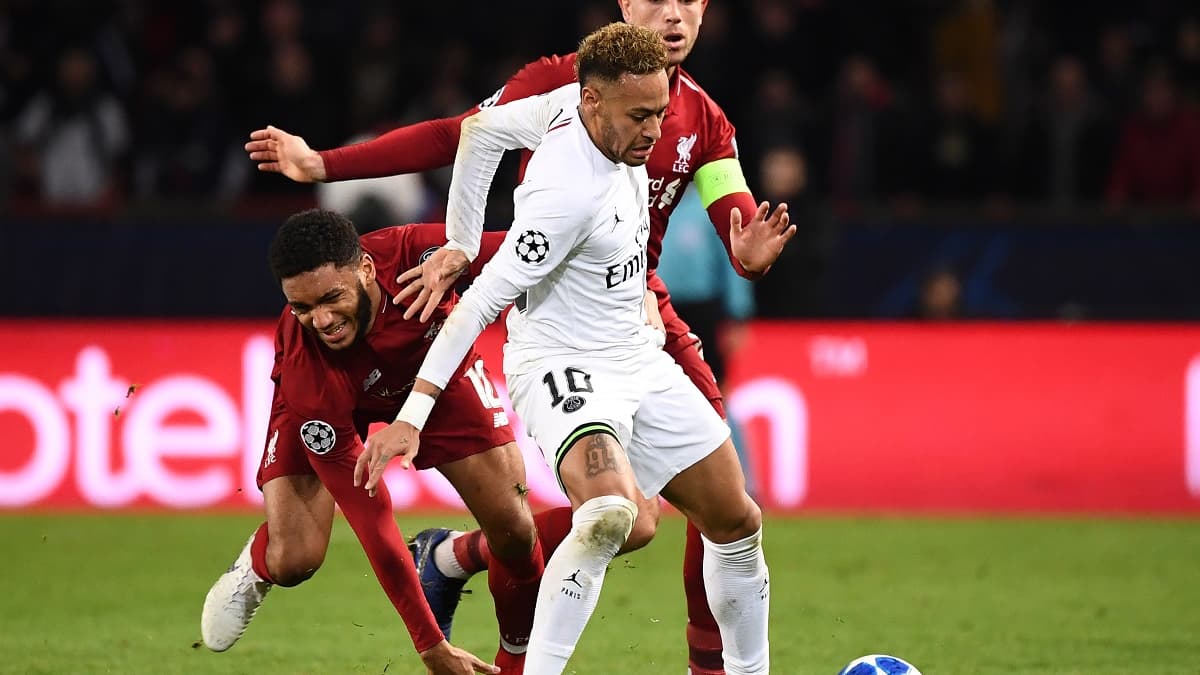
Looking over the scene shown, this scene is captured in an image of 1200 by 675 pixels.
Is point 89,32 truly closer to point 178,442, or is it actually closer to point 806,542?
point 178,442

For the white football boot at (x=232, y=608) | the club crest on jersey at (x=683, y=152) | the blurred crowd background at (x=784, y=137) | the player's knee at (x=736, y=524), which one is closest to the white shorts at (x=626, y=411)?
the player's knee at (x=736, y=524)

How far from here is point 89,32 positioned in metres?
13.9

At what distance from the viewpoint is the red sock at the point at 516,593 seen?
6117 millimetres

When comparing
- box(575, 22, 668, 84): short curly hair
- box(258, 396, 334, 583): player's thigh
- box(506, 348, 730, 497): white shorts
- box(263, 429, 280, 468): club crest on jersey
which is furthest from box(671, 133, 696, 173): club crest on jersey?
box(263, 429, 280, 468): club crest on jersey

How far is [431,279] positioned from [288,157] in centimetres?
70

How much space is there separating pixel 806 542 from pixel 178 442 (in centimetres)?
388

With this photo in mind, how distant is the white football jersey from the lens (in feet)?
17.2

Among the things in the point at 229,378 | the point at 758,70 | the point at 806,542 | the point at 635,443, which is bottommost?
the point at 806,542

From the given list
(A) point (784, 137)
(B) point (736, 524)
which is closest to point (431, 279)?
(B) point (736, 524)

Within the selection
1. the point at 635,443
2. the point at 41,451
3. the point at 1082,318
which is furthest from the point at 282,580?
the point at 1082,318

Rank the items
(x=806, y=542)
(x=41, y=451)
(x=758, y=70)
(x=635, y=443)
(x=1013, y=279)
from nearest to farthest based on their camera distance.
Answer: (x=635, y=443), (x=806, y=542), (x=41, y=451), (x=1013, y=279), (x=758, y=70)

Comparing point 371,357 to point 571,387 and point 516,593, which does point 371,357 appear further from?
point 516,593

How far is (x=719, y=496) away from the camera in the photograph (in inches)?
214

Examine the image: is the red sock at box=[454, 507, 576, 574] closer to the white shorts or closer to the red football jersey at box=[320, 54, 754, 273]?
the white shorts
